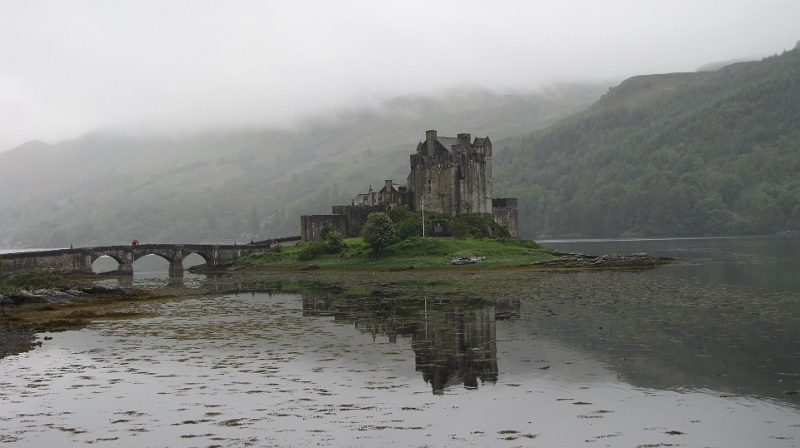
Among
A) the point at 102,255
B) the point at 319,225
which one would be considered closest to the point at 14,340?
the point at 102,255

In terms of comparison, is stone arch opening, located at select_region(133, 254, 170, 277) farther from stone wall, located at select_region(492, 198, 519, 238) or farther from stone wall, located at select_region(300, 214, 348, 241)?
stone wall, located at select_region(492, 198, 519, 238)

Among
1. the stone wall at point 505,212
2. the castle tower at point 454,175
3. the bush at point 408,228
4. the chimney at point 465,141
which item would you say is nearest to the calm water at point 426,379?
the bush at point 408,228

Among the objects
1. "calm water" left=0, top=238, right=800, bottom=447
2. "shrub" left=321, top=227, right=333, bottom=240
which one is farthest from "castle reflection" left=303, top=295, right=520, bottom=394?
"shrub" left=321, top=227, right=333, bottom=240

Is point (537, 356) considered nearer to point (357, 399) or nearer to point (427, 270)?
point (357, 399)

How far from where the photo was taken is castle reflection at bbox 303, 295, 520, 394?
23.5 m

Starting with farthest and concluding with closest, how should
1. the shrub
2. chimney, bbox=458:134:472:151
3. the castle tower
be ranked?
the shrub
chimney, bbox=458:134:472:151
the castle tower

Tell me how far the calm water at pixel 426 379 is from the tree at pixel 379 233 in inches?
1527

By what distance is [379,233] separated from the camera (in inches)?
3059

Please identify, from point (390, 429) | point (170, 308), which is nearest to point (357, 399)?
point (390, 429)

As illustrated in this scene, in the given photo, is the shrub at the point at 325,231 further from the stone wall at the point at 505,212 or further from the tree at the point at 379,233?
the stone wall at the point at 505,212

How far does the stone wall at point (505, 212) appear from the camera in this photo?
300 ft

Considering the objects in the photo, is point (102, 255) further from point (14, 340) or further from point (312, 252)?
point (14, 340)

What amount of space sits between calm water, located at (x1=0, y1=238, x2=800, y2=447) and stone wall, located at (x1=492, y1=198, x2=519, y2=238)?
52854mm

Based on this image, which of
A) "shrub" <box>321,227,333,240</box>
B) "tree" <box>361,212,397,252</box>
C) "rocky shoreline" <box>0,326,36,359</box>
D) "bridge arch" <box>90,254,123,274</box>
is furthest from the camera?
"shrub" <box>321,227,333,240</box>
